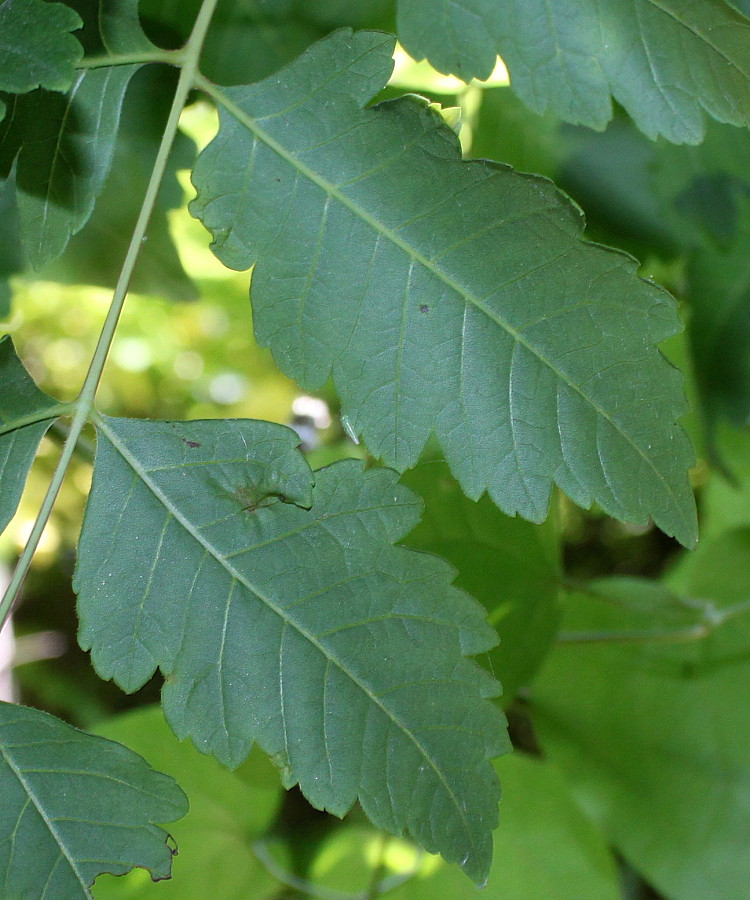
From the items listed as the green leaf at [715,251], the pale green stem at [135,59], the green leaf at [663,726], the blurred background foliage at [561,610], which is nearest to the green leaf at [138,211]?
the blurred background foliage at [561,610]

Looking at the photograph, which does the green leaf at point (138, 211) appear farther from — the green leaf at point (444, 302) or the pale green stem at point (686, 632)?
the pale green stem at point (686, 632)

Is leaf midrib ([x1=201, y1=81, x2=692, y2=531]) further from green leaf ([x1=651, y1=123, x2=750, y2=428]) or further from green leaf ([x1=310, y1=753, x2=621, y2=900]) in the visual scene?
green leaf ([x1=310, y1=753, x2=621, y2=900])

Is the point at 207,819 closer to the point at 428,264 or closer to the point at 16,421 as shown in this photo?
the point at 16,421

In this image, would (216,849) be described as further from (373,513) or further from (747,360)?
(747,360)

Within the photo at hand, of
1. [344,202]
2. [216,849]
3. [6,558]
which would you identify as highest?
[344,202]

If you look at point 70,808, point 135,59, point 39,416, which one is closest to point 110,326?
point 39,416

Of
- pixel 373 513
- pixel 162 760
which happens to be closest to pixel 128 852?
pixel 373 513

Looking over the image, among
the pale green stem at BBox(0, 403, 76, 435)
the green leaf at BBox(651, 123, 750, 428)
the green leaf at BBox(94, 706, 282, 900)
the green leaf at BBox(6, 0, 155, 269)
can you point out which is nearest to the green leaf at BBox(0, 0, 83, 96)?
the green leaf at BBox(6, 0, 155, 269)
